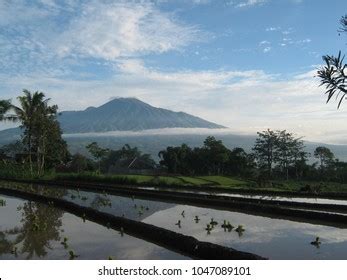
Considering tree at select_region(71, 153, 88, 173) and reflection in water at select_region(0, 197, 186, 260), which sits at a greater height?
tree at select_region(71, 153, 88, 173)

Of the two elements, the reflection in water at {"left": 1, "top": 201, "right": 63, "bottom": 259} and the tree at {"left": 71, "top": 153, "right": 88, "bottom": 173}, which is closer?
the reflection in water at {"left": 1, "top": 201, "right": 63, "bottom": 259}

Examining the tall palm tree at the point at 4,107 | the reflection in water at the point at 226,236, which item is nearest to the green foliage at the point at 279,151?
the tall palm tree at the point at 4,107

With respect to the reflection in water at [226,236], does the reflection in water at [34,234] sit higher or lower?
lower

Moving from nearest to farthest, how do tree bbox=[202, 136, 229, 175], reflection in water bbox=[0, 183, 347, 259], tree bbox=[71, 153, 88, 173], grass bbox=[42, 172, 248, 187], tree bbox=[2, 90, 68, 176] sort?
reflection in water bbox=[0, 183, 347, 259] < grass bbox=[42, 172, 248, 187] < tree bbox=[2, 90, 68, 176] < tree bbox=[71, 153, 88, 173] < tree bbox=[202, 136, 229, 175]

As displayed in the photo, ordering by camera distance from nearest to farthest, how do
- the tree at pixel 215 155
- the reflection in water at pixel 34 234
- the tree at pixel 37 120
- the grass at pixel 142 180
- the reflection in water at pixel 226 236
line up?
1. the reflection in water at pixel 226 236
2. the reflection in water at pixel 34 234
3. the grass at pixel 142 180
4. the tree at pixel 37 120
5. the tree at pixel 215 155

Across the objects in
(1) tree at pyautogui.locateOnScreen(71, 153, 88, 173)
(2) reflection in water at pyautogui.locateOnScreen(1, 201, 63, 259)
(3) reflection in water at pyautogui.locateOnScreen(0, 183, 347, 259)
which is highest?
(1) tree at pyautogui.locateOnScreen(71, 153, 88, 173)

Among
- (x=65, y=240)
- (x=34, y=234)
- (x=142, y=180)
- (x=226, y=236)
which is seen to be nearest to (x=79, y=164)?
(x=142, y=180)

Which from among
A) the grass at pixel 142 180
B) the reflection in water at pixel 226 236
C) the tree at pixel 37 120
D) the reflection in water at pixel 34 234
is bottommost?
the reflection in water at pixel 34 234

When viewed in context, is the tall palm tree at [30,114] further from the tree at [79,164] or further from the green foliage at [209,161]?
the green foliage at [209,161]

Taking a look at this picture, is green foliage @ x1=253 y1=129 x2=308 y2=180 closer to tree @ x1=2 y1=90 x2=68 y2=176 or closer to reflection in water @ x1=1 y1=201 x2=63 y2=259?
tree @ x1=2 y1=90 x2=68 y2=176

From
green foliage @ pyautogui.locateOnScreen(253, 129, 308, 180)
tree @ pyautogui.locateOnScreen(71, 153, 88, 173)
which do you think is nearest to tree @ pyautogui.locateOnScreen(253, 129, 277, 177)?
green foliage @ pyautogui.locateOnScreen(253, 129, 308, 180)

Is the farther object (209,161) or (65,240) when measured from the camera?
(209,161)

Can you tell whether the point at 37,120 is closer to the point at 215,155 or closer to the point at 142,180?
the point at 142,180

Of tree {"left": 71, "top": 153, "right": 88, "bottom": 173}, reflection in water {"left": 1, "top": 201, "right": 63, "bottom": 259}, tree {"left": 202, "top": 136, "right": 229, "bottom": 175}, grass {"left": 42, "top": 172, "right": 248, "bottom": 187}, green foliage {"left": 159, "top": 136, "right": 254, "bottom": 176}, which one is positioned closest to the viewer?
reflection in water {"left": 1, "top": 201, "right": 63, "bottom": 259}
